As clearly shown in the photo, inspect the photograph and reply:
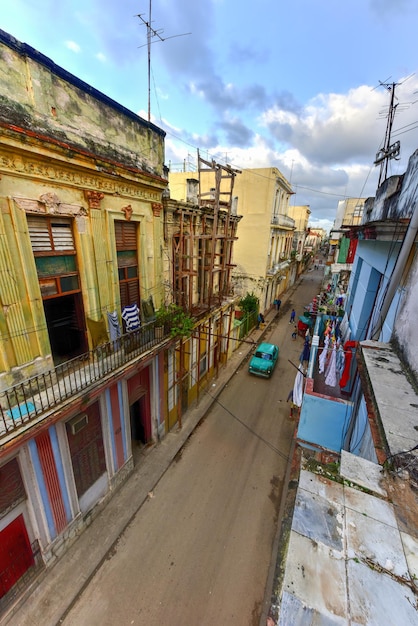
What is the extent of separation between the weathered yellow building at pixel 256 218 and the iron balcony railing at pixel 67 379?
1410 cm

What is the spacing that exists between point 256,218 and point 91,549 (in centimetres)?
2121

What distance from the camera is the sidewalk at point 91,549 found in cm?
598

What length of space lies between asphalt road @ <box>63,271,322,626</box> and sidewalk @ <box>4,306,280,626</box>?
0.79 feet

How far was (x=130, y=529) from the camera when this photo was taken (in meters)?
7.77

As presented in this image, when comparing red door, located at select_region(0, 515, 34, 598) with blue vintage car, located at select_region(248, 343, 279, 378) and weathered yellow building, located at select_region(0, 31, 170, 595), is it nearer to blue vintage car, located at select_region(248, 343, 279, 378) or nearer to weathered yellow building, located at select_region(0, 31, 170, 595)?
weathered yellow building, located at select_region(0, 31, 170, 595)

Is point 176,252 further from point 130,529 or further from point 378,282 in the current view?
point 130,529

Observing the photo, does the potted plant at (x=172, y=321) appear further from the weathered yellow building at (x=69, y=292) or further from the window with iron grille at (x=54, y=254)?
the window with iron grille at (x=54, y=254)

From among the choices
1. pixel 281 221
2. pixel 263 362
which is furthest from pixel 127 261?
pixel 281 221

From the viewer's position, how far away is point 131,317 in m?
7.88

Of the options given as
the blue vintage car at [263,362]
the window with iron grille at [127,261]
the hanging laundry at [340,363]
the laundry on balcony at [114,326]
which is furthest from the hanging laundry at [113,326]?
the blue vintage car at [263,362]

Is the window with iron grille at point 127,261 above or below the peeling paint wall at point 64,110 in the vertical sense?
below

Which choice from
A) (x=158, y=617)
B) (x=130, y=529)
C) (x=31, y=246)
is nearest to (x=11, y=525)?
(x=130, y=529)

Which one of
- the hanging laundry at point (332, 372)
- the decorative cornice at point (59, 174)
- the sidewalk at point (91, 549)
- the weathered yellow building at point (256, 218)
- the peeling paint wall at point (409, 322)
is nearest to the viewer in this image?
the peeling paint wall at point (409, 322)

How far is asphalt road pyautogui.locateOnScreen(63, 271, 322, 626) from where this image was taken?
614cm
